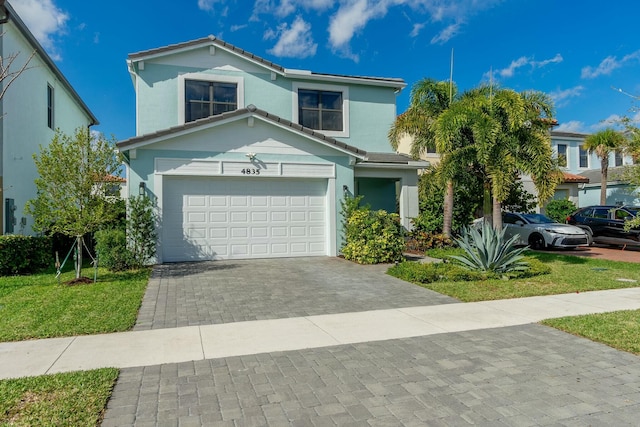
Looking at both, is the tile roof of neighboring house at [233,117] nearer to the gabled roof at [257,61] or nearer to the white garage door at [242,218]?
the white garage door at [242,218]

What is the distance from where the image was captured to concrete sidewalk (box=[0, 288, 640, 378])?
4.81 metres

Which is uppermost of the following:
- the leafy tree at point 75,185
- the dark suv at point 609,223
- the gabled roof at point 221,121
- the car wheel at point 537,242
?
the gabled roof at point 221,121

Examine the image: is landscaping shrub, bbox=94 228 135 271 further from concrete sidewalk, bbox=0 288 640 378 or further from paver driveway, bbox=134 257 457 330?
concrete sidewalk, bbox=0 288 640 378

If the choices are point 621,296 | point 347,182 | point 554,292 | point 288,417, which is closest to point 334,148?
point 347,182

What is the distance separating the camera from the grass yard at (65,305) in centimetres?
591

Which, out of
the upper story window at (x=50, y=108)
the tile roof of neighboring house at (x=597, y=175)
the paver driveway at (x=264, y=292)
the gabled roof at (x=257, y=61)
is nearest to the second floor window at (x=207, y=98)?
the gabled roof at (x=257, y=61)

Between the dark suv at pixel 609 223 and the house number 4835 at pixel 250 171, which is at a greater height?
the house number 4835 at pixel 250 171

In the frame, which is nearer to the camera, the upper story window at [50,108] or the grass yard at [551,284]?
the grass yard at [551,284]

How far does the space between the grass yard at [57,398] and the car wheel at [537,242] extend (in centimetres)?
1642

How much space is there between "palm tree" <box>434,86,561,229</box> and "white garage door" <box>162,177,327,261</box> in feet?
15.0

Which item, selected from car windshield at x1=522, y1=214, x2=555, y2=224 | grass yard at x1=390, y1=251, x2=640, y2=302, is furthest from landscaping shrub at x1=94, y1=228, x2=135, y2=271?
car windshield at x1=522, y1=214, x2=555, y2=224

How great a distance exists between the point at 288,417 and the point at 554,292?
7.08 m

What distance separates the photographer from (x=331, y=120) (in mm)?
17062

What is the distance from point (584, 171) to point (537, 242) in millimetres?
17465
